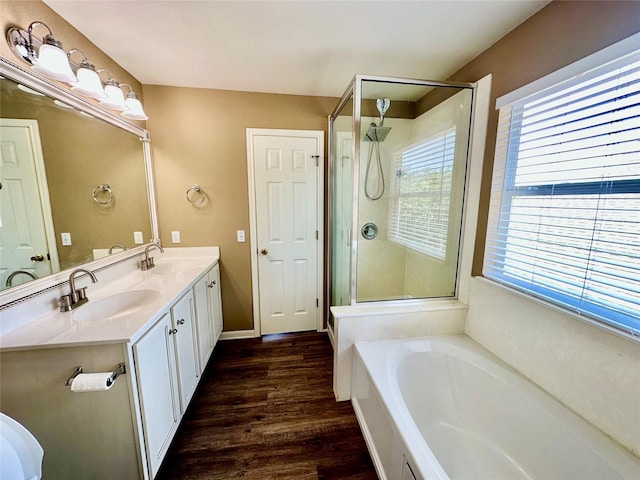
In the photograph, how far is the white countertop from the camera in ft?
3.18

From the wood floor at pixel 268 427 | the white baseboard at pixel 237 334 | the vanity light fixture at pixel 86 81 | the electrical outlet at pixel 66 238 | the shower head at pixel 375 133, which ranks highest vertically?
the vanity light fixture at pixel 86 81

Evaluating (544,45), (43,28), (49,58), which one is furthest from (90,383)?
(544,45)

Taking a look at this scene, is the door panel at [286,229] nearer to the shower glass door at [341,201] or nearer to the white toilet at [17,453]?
the shower glass door at [341,201]

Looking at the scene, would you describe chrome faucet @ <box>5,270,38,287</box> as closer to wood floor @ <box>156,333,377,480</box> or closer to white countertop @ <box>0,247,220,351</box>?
white countertop @ <box>0,247,220,351</box>

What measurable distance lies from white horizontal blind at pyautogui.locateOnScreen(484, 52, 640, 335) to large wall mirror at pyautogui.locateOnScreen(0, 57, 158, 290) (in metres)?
2.53

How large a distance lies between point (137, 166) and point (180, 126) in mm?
514

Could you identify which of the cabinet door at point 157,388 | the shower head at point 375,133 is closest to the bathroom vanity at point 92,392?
the cabinet door at point 157,388

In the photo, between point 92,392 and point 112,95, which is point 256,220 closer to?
point 112,95

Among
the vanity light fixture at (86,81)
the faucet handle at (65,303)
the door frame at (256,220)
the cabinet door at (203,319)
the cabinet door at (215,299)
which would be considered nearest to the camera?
the faucet handle at (65,303)

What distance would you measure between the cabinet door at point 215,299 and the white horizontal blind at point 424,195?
5.54ft

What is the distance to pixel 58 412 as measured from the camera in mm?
1002

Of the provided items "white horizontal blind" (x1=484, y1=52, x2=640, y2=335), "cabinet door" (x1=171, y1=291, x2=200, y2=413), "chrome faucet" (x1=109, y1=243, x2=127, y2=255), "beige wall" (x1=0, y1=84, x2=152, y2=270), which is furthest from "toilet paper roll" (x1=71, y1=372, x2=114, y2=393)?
"white horizontal blind" (x1=484, y1=52, x2=640, y2=335)

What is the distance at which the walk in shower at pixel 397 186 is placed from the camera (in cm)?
176

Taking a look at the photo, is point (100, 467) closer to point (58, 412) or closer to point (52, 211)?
point (58, 412)
